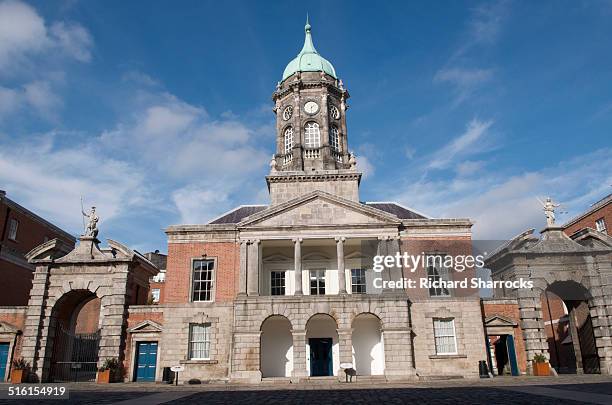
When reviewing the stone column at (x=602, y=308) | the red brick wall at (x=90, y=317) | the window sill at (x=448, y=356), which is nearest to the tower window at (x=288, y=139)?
the window sill at (x=448, y=356)

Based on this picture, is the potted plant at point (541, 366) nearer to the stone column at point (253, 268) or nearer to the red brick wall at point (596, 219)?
the stone column at point (253, 268)

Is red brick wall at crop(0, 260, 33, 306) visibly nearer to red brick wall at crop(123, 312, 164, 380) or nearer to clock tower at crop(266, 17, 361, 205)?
red brick wall at crop(123, 312, 164, 380)

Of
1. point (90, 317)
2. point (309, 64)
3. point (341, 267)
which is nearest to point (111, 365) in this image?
point (341, 267)

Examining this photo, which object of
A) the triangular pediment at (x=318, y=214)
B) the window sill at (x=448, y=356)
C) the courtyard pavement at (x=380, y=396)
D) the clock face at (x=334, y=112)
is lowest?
the courtyard pavement at (x=380, y=396)

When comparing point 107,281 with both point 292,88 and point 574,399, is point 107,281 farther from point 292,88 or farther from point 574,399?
point 574,399

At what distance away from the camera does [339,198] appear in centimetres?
3028

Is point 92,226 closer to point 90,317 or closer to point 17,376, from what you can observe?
point 17,376

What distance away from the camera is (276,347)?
97.8 ft

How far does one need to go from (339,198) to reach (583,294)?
1706 centimetres

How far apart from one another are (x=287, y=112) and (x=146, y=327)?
19405mm

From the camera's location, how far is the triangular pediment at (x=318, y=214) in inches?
1185

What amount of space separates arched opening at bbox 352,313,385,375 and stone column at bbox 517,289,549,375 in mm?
8826

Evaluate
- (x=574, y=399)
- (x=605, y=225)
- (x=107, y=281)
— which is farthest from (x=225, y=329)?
(x=605, y=225)

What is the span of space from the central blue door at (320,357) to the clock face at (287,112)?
17513mm
